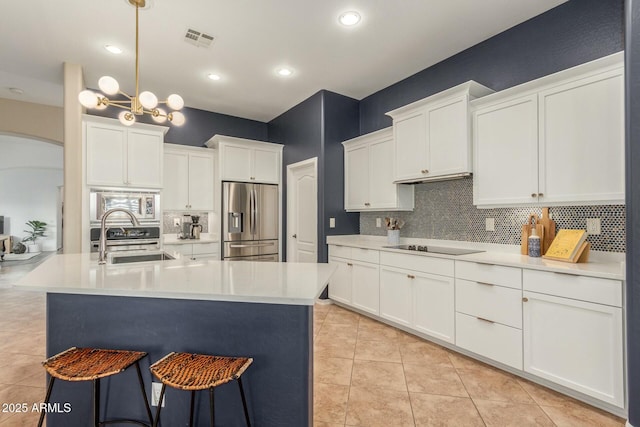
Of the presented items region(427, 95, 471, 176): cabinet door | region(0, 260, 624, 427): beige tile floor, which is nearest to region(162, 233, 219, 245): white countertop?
region(0, 260, 624, 427): beige tile floor

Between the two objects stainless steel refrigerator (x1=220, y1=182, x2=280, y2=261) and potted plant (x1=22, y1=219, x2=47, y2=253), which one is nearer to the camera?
stainless steel refrigerator (x1=220, y1=182, x2=280, y2=261)

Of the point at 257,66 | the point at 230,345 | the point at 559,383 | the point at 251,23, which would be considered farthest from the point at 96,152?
the point at 559,383

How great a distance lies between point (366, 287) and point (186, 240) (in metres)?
2.67

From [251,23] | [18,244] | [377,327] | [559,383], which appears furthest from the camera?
[18,244]

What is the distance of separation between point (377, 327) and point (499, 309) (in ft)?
4.52

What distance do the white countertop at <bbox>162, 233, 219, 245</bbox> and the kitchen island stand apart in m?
2.76

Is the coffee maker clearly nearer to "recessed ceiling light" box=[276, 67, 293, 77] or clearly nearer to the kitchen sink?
the kitchen sink

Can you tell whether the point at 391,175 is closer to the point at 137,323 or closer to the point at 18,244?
the point at 137,323

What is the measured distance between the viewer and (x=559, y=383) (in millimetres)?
2082

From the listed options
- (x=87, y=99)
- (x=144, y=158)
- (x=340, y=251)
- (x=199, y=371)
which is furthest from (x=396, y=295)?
(x=144, y=158)

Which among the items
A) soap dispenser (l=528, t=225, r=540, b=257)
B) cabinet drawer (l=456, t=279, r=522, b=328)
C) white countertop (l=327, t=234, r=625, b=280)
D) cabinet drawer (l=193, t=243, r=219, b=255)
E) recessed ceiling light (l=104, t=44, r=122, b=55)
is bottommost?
cabinet drawer (l=456, t=279, r=522, b=328)

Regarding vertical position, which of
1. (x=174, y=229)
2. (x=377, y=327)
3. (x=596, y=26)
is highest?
(x=596, y=26)

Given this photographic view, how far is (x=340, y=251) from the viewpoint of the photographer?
4086mm

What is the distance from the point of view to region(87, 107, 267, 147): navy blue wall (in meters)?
4.84
